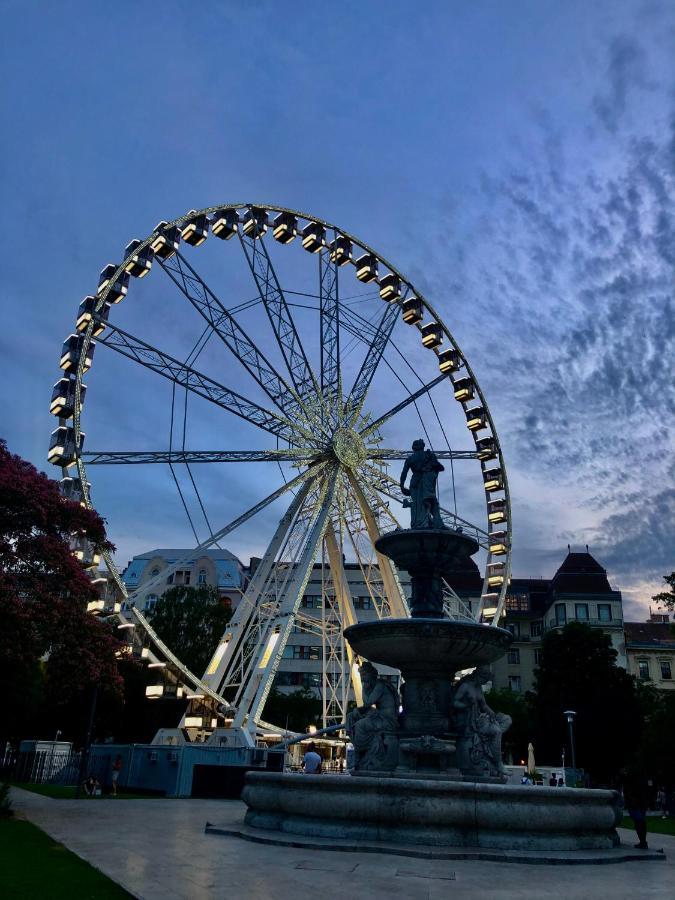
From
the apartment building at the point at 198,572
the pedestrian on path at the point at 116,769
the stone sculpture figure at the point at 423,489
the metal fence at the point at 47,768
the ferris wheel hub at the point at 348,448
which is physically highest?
the apartment building at the point at 198,572

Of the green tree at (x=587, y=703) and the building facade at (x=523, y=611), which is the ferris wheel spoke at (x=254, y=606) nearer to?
the green tree at (x=587, y=703)

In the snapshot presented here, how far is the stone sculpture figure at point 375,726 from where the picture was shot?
589 inches

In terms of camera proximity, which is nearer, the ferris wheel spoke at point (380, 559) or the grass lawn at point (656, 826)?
the grass lawn at point (656, 826)

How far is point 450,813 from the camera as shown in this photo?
1080 centimetres

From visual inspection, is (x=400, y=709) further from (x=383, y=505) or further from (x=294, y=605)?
(x=383, y=505)

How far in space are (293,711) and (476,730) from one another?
159ft

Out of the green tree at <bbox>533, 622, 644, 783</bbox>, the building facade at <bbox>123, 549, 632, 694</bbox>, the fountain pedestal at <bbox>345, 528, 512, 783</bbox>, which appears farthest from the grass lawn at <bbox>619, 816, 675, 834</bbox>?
the building facade at <bbox>123, 549, 632, 694</bbox>

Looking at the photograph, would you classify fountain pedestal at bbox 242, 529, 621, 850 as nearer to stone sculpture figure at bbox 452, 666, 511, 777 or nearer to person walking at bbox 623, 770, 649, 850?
stone sculpture figure at bbox 452, 666, 511, 777

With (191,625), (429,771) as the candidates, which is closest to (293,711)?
(191,625)

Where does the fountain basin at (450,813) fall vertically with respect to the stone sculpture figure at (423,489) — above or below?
below

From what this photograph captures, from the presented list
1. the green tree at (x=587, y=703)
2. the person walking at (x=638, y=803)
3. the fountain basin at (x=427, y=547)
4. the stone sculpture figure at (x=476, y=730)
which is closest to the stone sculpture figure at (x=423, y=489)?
the fountain basin at (x=427, y=547)

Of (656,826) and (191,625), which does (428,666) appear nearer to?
(656,826)

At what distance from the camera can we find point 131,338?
95.9 feet

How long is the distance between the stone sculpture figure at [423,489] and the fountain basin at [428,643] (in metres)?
3.36
